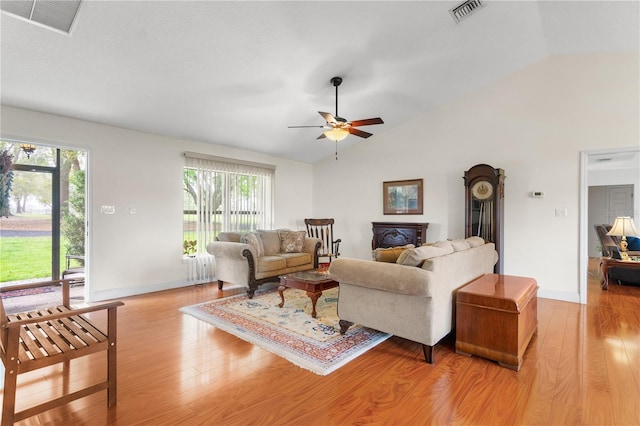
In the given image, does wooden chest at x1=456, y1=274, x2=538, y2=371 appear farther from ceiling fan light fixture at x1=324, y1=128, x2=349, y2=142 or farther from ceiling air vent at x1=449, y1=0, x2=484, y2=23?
ceiling air vent at x1=449, y1=0, x2=484, y2=23

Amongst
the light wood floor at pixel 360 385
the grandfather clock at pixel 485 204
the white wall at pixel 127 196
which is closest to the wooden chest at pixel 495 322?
the light wood floor at pixel 360 385

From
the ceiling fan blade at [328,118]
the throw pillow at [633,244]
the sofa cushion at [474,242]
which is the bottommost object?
the throw pillow at [633,244]

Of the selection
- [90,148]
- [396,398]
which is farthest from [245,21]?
[396,398]

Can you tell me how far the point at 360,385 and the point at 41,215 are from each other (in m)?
5.55

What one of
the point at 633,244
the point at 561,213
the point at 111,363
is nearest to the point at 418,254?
the point at 111,363

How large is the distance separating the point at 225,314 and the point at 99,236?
2153 millimetres

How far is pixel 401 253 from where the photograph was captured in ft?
8.89

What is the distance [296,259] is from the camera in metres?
4.94

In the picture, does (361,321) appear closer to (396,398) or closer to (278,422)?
(396,398)

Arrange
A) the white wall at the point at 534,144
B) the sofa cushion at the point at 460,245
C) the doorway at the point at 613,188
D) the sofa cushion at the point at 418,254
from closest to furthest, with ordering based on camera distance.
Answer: the sofa cushion at the point at 418,254 → the sofa cushion at the point at 460,245 → the white wall at the point at 534,144 → the doorway at the point at 613,188

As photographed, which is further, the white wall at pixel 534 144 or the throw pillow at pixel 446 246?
the white wall at pixel 534 144

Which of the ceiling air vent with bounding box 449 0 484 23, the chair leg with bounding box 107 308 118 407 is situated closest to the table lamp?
the ceiling air vent with bounding box 449 0 484 23

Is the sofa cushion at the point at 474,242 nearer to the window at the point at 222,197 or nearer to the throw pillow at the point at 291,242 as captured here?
the throw pillow at the point at 291,242

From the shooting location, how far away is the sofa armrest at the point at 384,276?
7.73 feet
